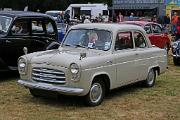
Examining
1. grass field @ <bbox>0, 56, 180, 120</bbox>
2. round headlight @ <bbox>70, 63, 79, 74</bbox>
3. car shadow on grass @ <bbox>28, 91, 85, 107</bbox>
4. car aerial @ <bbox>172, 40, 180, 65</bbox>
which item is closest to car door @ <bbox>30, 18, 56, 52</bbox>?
grass field @ <bbox>0, 56, 180, 120</bbox>

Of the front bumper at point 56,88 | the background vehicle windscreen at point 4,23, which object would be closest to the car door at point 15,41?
the background vehicle windscreen at point 4,23

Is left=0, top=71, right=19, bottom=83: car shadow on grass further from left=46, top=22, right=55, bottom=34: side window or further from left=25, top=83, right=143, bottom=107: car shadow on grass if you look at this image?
left=25, top=83, right=143, bottom=107: car shadow on grass

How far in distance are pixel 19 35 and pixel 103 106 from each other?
3774mm

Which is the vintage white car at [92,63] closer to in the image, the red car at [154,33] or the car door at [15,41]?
the car door at [15,41]

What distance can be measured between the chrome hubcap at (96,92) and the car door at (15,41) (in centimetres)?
331

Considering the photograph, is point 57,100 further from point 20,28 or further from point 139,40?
point 20,28

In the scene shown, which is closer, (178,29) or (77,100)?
(77,100)

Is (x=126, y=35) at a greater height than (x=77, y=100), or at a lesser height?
greater

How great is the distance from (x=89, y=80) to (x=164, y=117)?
149 cm

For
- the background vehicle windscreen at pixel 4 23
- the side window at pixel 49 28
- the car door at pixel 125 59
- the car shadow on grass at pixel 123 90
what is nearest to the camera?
the car door at pixel 125 59

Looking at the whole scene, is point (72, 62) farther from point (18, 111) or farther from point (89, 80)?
point (18, 111)

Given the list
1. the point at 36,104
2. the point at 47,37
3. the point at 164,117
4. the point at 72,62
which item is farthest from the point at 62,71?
the point at 47,37

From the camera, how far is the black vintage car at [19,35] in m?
10.8

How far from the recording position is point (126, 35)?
962 centimetres
